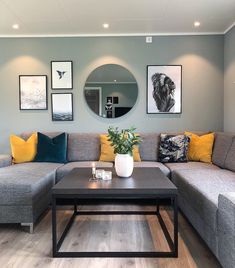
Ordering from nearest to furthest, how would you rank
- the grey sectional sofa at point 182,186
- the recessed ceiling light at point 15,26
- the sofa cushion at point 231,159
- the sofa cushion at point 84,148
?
1. the grey sectional sofa at point 182,186
2. the sofa cushion at point 231,159
3. the recessed ceiling light at point 15,26
4. the sofa cushion at point 84,148

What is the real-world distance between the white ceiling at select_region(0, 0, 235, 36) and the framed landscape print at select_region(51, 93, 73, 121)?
0.93 m

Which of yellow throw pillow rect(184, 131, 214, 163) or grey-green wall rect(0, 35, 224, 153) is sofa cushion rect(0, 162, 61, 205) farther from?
yellow throw pillow rect(184, 131, 214, 163)

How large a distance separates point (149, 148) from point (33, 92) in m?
1.97

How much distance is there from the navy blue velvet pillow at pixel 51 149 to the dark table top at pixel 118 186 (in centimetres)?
120

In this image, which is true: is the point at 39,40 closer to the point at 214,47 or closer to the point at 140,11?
the point at 140,11

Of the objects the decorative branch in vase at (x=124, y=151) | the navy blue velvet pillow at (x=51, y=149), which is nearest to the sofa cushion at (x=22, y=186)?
the navy blue velvet pillow at (x=51, y=149)

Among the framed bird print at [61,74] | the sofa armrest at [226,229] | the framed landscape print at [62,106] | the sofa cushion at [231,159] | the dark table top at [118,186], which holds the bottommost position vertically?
the sofa armrest at [226,229]

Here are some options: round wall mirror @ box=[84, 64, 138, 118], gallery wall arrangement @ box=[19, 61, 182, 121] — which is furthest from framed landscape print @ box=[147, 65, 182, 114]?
round wall mirror @ box=[84, 64, 138, 118]

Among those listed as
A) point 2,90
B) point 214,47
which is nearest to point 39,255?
point 2,90

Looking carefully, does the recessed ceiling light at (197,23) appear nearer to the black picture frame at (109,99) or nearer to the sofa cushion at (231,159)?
the black picture frame at (109,99)

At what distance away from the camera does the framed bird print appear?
3.94 metres

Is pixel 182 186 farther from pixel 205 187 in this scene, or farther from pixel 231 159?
pixel 231 159

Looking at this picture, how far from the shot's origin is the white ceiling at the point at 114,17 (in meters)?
2.93

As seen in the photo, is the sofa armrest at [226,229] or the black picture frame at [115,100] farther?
the black picture frame at [115,100]
